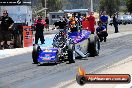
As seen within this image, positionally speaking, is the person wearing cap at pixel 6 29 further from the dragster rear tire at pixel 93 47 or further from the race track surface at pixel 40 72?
the dragster rear tire at pixel 93 47

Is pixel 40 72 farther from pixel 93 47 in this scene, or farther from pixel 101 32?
pixel 101 32

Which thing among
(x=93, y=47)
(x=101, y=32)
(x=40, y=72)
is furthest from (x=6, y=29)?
(x=40, y=72)

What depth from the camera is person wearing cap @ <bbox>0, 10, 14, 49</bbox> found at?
23219mm

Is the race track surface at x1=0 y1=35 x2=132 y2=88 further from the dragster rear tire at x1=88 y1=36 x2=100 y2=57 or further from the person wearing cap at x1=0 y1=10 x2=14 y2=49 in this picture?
the person wearing cap at x1=0 y1=10 x2=14 y2=49

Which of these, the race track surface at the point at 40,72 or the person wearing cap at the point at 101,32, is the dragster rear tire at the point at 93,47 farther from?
the person wearing cap at the point at 101,32

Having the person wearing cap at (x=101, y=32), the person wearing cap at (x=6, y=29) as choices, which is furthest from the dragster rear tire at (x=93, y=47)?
the person wearing cap at (x=101, y=32)

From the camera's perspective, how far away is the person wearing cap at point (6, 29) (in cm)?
2322

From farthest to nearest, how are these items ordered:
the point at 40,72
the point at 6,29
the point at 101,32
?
the point at 101,32, the point at 6,29, the point at 40,72

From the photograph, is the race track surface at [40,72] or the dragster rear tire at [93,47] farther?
the dragster rear tire at [93,47]

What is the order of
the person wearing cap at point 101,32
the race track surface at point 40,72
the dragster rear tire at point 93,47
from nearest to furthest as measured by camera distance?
1. the race track surface at point 40,72
2. the dragster rear tire at point 93,47
3. the person wearing cap at point 101,32

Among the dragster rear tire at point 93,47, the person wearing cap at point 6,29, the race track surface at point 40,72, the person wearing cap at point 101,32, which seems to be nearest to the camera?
the race track surface at point 40,72

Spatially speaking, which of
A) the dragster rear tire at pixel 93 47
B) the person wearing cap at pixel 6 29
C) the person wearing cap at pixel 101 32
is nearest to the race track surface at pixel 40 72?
the dragster rear tire at pixel 93 47

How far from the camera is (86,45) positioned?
59.6ft

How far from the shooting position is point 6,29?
23.7 meters
